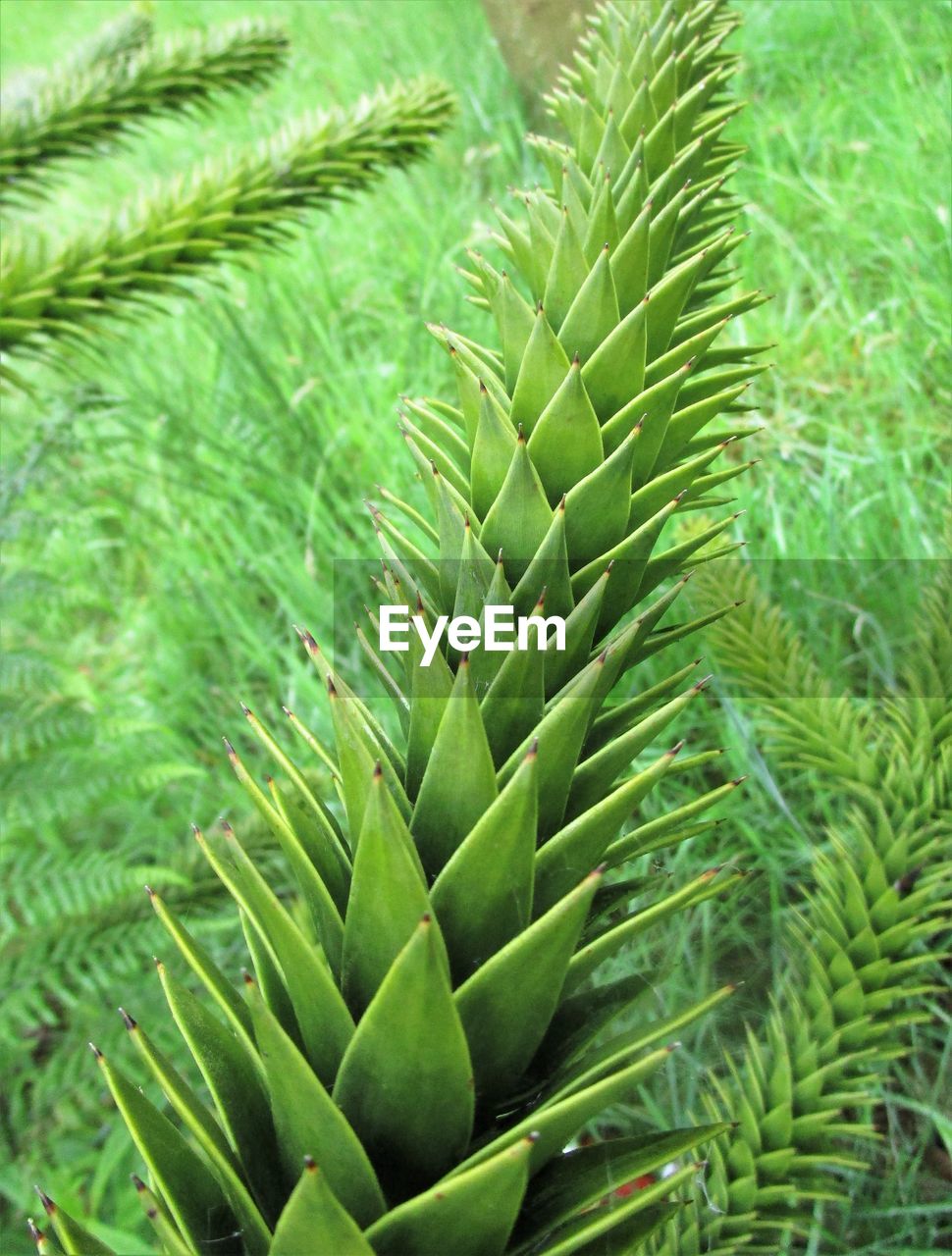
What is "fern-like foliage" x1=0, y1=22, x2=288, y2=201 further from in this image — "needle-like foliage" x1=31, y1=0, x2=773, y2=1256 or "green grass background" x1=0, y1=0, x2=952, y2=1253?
"needle-like foliage" x1=31, y1=0, x2=773, y2=1256

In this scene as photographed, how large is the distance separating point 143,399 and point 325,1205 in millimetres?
1938

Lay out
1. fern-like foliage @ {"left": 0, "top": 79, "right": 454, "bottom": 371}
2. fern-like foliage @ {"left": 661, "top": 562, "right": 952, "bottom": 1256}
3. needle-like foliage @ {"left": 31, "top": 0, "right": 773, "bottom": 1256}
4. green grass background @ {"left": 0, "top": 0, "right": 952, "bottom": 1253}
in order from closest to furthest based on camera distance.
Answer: needle-like foliage @ {"left": 31, "top": 0, "right": 773, "bottom": 1256} < fern-like foliage @ {"left": 661, "top": 562, "right": 952, "bottom": 1256} < fern-like foliage @ {"left": 0, "top": 79, "right": 454, "bottom": 371} < green grass background @ {"left": 0, "top": 0, "right": 952, "bottom": 1253}

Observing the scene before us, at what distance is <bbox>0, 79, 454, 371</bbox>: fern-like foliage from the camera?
101cm

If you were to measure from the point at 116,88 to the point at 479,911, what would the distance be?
4.48 feet

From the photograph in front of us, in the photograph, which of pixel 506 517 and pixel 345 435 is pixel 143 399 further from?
pixel 506 517

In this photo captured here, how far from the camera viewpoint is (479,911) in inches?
12.7

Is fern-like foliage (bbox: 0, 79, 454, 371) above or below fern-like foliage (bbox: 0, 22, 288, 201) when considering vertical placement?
below

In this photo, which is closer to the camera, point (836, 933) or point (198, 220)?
point (836, 933)

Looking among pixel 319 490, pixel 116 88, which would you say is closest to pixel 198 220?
pixel 116 88

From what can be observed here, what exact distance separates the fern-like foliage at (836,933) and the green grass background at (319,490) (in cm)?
19

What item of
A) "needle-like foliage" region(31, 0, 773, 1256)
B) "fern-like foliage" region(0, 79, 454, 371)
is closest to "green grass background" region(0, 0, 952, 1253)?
"fern-like foliage" region(0, 79, 454, 371)

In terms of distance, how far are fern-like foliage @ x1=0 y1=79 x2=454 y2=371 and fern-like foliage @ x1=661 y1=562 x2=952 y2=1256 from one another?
739mm

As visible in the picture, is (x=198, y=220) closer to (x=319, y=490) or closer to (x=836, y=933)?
(x=319, y=490)

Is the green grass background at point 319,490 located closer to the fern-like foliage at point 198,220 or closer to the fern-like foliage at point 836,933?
the fern-like foliage at point 198,220
